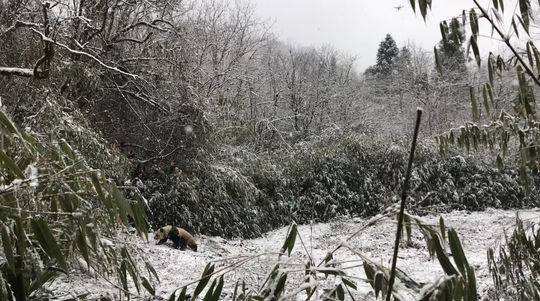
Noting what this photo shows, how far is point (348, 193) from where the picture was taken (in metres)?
11.4

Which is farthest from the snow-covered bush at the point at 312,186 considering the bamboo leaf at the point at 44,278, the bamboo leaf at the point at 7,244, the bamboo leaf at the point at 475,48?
the bamboo leaf at the point at 7,244

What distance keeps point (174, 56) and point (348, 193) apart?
5373mm

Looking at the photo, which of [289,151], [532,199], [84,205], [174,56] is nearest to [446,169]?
[532,199]

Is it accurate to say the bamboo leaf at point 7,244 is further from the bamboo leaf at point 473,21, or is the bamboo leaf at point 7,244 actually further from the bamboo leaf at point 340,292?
the bamboo leaf at point 473,21

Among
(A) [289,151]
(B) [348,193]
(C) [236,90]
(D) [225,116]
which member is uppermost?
(C) [236,90]

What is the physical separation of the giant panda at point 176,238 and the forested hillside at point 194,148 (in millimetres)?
552

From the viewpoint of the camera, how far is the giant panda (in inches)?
292

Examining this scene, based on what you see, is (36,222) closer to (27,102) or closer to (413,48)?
(27,102)

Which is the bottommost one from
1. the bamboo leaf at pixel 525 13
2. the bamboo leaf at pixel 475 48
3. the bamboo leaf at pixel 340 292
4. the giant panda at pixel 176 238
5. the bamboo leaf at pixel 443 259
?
the giant panda at pixel 176 238

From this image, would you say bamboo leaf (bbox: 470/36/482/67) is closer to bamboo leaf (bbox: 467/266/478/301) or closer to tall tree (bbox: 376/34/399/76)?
bamboo leaf (bbox: 467/266/478/301)

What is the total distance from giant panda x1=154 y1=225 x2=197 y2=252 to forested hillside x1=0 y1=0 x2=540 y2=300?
21.7 inches

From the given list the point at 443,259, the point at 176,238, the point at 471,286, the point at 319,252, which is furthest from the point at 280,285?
the point at 319,252

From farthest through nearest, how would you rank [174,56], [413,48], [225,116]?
[413,48] → [225,116] → [174,56]

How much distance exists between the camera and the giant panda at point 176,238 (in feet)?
24.3
